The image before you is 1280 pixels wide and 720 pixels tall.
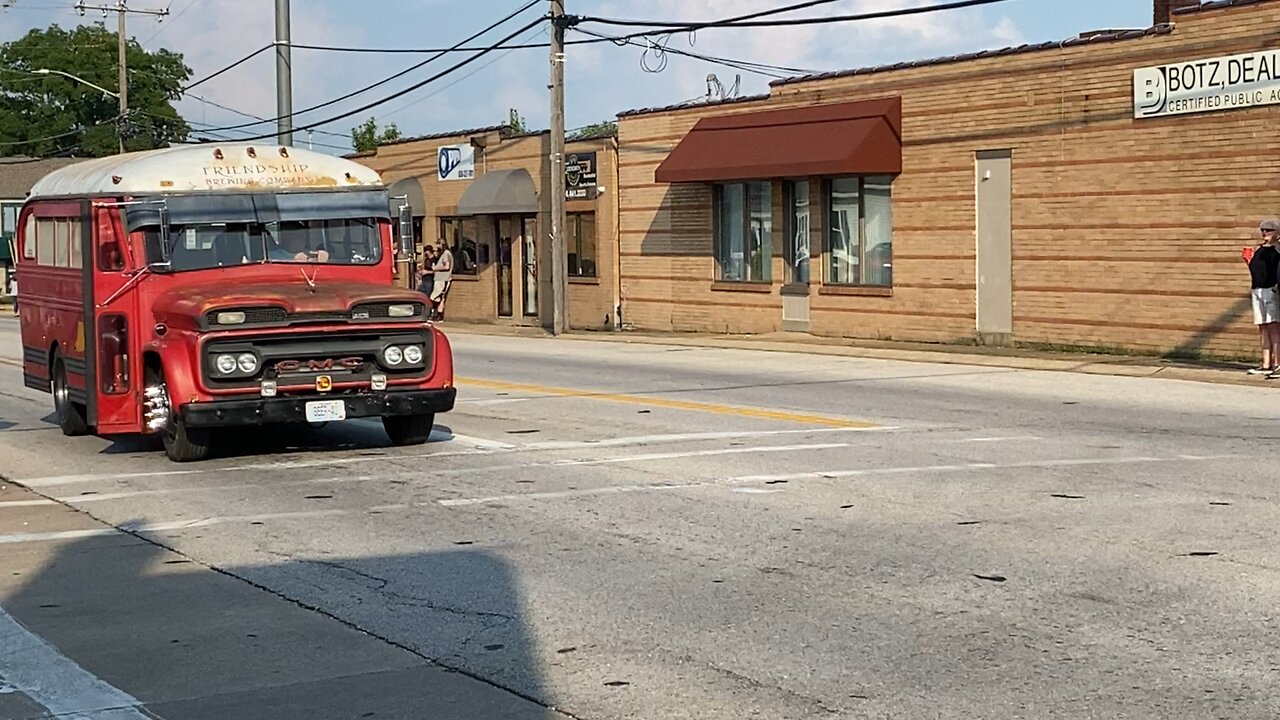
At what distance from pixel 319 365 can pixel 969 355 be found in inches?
538

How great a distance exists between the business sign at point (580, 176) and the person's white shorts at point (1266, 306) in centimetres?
1810

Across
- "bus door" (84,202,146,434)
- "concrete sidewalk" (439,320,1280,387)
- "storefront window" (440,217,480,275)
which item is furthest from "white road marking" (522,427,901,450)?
"storefront window" (440,217,480,275)

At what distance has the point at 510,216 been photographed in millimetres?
39312

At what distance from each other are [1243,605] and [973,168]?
743 inches

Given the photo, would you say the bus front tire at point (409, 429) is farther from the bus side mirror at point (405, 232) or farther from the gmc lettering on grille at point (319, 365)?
the bus side mirror at point (405, 232)

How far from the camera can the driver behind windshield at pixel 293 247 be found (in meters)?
14.4

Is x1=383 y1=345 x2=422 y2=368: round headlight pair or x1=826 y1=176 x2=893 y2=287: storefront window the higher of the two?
x1=826 y1=176 x2=893 y2=287: storefront window

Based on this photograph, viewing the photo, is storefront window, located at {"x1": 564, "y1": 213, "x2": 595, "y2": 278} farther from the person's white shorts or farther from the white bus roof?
the white bus roof

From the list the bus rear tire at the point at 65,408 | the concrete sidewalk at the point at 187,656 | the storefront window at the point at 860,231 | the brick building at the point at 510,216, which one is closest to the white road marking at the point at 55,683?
the concrete sidewalk at the point at 187,656

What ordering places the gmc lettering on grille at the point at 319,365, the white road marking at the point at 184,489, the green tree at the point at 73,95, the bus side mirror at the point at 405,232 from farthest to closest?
the green tree at the point at 73,95 < the bus side mirror at the point at 405,232 < the gmc lettering on grille at the point at 319,365 < the white road marking at the point at 184,489

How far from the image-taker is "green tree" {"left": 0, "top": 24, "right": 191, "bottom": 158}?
96.7 m

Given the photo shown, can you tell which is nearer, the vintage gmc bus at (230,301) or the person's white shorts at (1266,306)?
the vintage gmc bus at (230,301)

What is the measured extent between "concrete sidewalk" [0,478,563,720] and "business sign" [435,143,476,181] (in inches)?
1237

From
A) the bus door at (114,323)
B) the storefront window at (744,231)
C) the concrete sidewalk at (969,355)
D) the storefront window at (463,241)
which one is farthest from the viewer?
the storefront window at (463,241)
